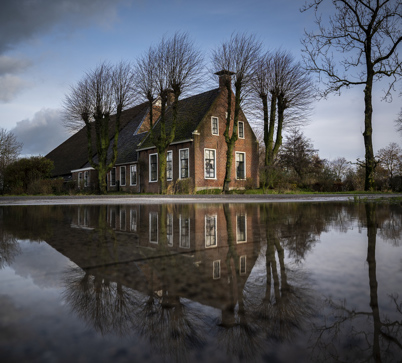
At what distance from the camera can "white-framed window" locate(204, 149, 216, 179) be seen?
28.3 metres

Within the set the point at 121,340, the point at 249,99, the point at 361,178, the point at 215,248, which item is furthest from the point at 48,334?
the point at 361,178

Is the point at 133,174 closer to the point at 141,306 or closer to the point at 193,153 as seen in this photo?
the point at 193,153

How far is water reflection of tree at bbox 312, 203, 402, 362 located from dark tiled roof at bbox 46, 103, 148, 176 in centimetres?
3412

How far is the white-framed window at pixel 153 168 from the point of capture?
31.6m

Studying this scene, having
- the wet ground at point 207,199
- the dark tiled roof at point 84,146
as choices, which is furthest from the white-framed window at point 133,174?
the wet ground at point 207,199

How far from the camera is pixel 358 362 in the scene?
885 millimetres

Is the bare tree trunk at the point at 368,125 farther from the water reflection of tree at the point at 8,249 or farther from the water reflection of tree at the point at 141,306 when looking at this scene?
the water reflection of tree at the point at 141,306

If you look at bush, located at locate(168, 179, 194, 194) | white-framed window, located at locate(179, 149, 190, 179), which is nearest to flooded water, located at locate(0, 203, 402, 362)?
bush, located at locate(168, 179, 194, 194)

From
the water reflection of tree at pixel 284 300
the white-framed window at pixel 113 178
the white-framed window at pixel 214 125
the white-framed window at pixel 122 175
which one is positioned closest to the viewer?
the water reflection of tree at pixel 284 300

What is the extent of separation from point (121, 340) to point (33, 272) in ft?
3.49

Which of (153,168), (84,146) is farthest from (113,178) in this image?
(84,146)

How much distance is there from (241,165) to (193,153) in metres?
5.13

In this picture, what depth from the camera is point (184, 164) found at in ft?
94.1

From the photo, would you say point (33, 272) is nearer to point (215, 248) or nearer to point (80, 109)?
point (215, 248)
